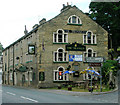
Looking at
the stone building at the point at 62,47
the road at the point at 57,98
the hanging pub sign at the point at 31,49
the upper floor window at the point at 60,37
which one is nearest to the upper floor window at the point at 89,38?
the stone building at the point at 62,47

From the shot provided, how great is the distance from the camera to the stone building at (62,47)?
1406 inches

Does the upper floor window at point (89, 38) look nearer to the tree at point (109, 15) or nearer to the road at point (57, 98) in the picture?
the tree at point (109, 15)

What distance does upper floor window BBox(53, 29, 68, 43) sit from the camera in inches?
1451

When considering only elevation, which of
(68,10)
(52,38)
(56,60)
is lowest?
(56,60)

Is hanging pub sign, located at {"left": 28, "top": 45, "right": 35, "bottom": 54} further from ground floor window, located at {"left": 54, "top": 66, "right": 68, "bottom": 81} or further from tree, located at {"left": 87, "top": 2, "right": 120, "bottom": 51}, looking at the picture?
tree, located at {"left": 87, "top": 2, "right": 120, "bottom": 51}

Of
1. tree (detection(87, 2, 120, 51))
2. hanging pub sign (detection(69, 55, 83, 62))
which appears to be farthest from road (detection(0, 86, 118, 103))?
tree (detection(87, 2, 120, 51))

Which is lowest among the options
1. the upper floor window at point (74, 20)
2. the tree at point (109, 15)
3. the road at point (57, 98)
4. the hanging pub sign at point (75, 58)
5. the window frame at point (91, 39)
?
the road at point (57, 98)

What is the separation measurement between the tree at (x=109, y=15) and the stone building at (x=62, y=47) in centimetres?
895

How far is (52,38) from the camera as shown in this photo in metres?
36.6

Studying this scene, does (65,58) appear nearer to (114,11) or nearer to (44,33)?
(44,33)

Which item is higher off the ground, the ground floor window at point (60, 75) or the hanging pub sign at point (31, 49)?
the hanging pub sign at point (31, 49)

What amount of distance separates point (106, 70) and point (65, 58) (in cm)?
613

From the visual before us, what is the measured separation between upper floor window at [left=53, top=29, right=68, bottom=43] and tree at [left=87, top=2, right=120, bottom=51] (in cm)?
1373

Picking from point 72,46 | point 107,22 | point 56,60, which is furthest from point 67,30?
point 107,22
